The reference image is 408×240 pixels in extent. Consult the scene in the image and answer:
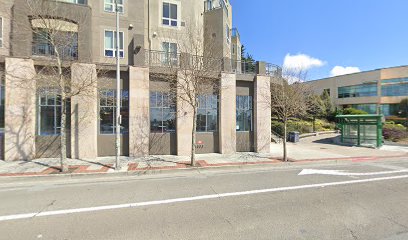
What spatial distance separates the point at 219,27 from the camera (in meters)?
20.4

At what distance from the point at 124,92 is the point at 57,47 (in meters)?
4.23

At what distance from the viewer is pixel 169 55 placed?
50.7 ft

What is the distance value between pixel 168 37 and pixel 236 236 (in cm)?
1627

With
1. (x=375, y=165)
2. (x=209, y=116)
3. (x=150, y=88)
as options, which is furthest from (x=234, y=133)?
(x=375, y=165)

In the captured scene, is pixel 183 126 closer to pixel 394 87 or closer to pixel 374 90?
pixel 394 87

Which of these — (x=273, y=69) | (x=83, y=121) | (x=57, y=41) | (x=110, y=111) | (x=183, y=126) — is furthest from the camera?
(x=273, y=69)

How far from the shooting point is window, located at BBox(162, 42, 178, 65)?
1471 centimetres

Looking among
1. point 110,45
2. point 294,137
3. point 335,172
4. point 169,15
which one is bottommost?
point 335,172

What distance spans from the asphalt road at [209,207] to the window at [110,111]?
5.02m

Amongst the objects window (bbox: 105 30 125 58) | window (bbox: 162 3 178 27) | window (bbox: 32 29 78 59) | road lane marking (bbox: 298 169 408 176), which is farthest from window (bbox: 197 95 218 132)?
window (bbox: 32 29 78 59)

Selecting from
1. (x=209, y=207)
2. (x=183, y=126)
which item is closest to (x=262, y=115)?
(x=183, y=126)

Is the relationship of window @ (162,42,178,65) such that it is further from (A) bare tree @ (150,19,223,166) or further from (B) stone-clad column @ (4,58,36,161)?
(B) stone-clad column @ (4,58,36,161)

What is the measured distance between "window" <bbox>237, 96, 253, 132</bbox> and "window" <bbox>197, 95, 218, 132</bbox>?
1667 mm

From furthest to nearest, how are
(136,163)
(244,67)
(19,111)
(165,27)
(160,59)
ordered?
1. (165,27)
2. (244,67)
3. (160,59)
4. (19,111)
5. (136,163)
